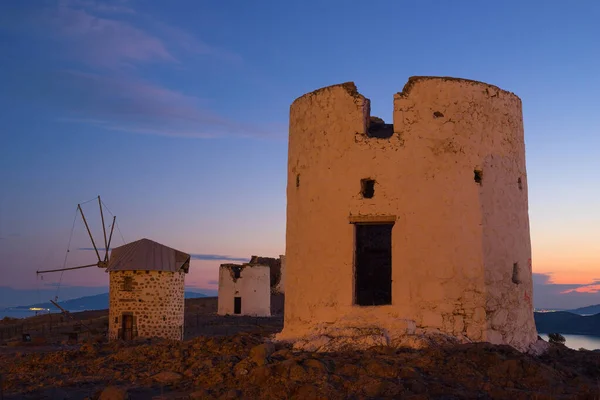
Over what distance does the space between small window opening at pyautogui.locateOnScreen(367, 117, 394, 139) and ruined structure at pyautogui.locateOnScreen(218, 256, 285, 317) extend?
23.5 meters

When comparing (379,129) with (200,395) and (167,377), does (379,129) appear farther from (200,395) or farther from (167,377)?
(200,395)

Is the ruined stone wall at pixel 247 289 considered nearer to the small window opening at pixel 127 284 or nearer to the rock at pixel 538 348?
the small window opening at pixel 127 284

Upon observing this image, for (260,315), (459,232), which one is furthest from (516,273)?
(260,315)

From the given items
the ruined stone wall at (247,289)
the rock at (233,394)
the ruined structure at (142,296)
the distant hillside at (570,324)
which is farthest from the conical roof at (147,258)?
the distant hillside at (570,324)

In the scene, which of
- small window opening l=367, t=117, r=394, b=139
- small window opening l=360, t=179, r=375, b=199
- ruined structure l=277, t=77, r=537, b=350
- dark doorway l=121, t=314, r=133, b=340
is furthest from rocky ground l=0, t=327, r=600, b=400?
dark doorway l=121, t=314, r=133, b=340

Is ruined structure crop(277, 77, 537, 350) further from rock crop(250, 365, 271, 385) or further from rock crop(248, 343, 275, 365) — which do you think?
rock crop(250, 365, 271, 385)

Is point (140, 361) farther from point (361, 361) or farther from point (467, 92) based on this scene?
point (467, 92)

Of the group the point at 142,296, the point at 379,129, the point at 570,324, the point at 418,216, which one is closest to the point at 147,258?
the point at 142,296

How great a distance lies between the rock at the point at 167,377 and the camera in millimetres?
9884

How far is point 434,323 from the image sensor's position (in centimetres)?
1159

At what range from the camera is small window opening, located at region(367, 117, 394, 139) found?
511 inches

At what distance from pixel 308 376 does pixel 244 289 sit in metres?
27.6

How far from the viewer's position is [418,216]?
1198 centimetres

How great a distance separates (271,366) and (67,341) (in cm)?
1396
